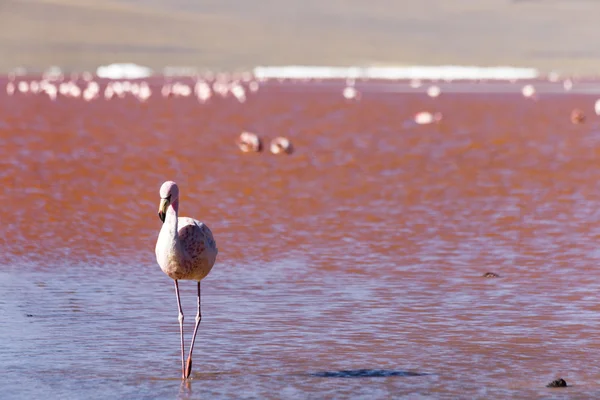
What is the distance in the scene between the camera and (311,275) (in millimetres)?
14367

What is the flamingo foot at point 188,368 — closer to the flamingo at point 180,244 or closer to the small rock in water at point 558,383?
the flamingo at point 180,244

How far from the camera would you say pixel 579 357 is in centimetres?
1040

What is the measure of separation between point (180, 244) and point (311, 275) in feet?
15.1

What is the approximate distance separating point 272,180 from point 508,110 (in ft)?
129

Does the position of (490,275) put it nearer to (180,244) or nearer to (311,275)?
(311,275)

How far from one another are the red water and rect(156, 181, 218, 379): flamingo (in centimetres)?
73

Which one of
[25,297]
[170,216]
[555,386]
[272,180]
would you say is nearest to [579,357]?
[555,386]

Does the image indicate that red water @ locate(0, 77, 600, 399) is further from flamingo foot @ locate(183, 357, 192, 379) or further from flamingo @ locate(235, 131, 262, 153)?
flamingo @ locate(235, 131, 262, 153)

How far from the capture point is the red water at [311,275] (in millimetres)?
9883

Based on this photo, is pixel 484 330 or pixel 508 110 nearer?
pixel 484 330

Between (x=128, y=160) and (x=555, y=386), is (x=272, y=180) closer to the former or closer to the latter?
(x=128, y=160)

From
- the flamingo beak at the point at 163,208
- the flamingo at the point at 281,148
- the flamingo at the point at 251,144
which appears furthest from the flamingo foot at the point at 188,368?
the flamingo at the point at 251,144

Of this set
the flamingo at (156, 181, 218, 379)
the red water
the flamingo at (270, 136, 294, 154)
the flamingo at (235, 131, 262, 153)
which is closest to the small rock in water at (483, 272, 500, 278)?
the red water

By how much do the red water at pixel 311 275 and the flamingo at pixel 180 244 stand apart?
2.41 ft
